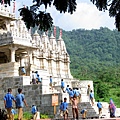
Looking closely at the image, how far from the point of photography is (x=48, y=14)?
7.41 metres

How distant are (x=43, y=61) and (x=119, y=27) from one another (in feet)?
85.0

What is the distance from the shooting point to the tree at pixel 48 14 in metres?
6.79

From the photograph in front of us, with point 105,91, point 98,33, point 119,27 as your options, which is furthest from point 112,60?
point 119,27

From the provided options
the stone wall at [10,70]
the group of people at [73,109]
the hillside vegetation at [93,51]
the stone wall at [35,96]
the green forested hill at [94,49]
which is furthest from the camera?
the green forested hill at [94,49]

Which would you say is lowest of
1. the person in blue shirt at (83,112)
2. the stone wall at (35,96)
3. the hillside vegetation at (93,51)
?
the person in blue shirt at (83,112)

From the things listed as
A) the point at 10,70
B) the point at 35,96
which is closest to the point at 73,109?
the point at 35,96

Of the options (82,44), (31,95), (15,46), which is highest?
(82,44)

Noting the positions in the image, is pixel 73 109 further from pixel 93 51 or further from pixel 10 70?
pixel 93 51

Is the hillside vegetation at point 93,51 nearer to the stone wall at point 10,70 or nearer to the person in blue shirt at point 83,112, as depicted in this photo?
the stone wall at point 10,70

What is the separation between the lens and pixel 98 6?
6.86 m

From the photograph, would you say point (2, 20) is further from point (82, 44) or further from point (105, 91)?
point (82, 44)

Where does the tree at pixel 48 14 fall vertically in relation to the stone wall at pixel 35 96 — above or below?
above

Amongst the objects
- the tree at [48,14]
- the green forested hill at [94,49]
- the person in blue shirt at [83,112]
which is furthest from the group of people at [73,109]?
the green forested hill at [94,49]

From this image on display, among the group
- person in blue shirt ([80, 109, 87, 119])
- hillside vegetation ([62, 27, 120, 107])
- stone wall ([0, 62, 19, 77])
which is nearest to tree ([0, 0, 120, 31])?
person in blue shirt ([80, 109, 87, 119])
